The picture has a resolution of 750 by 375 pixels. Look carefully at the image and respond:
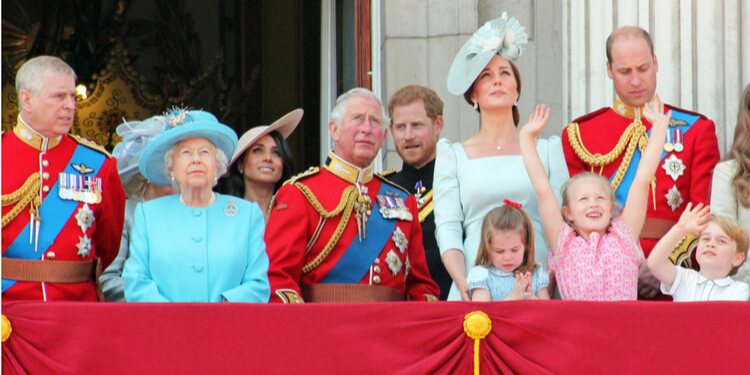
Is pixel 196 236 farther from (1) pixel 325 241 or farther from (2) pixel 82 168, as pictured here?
(2) pixel 82 168

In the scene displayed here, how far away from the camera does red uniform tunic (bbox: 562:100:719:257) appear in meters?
4.90

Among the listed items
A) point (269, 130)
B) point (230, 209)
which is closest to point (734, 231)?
point (230, 209)

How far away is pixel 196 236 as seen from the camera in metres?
4.54

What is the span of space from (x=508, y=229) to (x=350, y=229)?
2.25 ft

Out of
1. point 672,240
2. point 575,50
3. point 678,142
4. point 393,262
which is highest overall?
point 575,50

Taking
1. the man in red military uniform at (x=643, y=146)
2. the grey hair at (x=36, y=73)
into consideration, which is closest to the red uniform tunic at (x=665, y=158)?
the man in red military uniform at (x=643, y=146)

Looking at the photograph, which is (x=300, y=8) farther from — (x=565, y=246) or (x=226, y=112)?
(x=565, y=246)

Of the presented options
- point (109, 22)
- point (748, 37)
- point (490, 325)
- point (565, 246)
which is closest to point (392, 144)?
point (748, 37)

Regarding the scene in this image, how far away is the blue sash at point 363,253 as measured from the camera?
189 inches

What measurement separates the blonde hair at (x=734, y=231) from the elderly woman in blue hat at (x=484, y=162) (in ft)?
1.96

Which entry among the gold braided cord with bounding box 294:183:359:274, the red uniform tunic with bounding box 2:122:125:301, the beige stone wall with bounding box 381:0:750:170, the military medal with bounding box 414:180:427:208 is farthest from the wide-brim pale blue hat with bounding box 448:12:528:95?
the red uniform tunic with bounding box 2:122:125:301

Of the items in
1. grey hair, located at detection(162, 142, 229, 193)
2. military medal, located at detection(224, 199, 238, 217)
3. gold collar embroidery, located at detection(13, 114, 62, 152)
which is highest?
gold collar embroidery, located at detection(13, 114, 62, 152)

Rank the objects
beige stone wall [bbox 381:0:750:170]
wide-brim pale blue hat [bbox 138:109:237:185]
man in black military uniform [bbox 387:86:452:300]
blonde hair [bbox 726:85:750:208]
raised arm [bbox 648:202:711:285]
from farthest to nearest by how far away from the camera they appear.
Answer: beige stone wall [bbox 381:0:750:170] → man in black military uniform [bbox 387:86:452:300] → blonde hair [bbox 726:85:750:208] → wide-brim pale blue hat [bbox 138:109:237:185] → raised arm [bbox 648:202:711:285]

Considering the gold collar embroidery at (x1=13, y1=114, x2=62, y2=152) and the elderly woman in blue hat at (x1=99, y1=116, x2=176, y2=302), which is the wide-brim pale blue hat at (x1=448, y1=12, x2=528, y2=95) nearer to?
the elderly woman in blue hat at (x1=99, y1=116, x2=176, y2=302)
